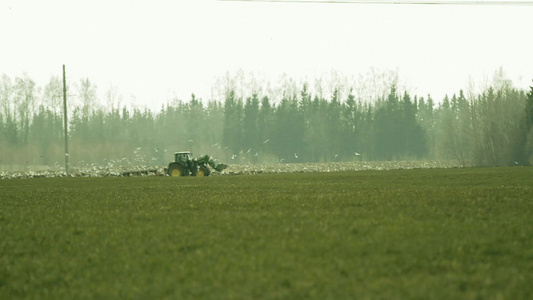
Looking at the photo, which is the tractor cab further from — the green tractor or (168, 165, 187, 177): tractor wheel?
(168, 165, 187, 177): tractor wheel

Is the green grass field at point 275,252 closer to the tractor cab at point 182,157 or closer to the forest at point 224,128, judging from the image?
the tractor cab at point 182,157

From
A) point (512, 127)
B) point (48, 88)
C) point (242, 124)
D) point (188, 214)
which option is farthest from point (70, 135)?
point (188, 214)

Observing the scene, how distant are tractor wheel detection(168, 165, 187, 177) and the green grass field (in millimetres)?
21866

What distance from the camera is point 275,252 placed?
617cm

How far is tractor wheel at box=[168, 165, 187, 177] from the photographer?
32906 mm

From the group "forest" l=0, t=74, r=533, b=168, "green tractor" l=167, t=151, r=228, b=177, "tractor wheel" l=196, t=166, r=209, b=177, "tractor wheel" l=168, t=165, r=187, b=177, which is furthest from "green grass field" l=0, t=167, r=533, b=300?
"forest" l=0, t=74, r=533, b=168

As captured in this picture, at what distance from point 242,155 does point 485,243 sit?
256ft

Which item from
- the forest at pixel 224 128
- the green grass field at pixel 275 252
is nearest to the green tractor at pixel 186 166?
the green grass field at pixel 275 252

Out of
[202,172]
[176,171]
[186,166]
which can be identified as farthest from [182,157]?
[202,172]

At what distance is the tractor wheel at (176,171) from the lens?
32906 mm

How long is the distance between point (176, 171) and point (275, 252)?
89.5 feet

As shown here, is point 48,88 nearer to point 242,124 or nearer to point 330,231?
point 242,124

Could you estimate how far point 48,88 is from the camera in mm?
75875

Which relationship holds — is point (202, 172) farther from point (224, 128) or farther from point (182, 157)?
point (224, 128)
